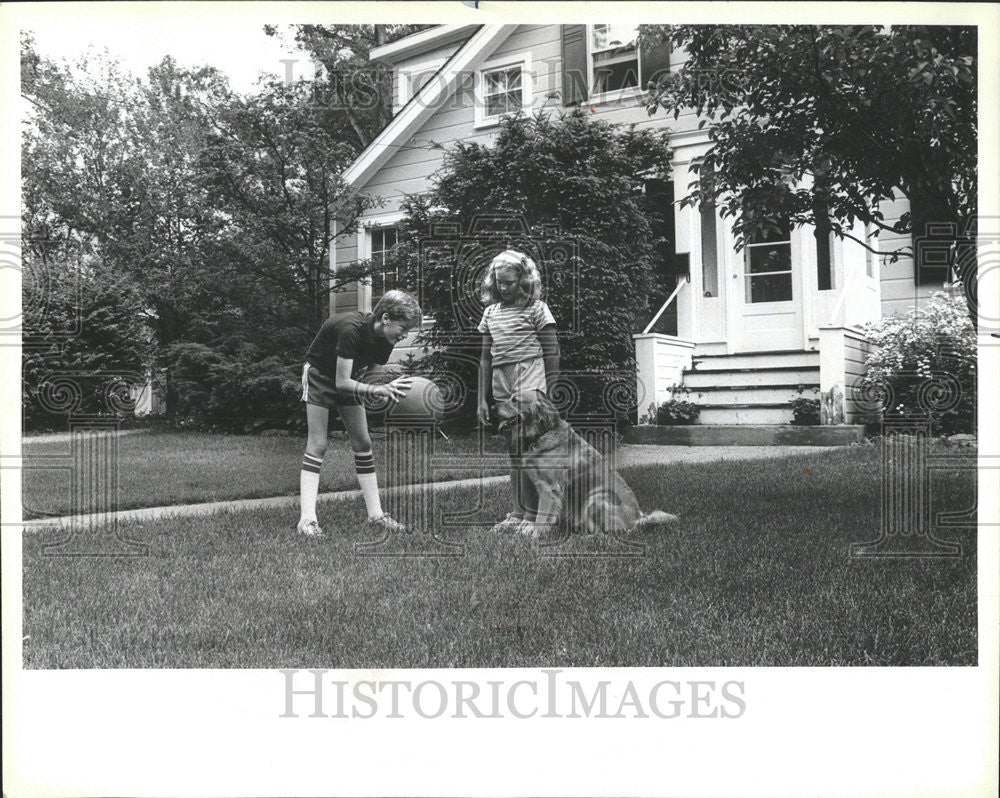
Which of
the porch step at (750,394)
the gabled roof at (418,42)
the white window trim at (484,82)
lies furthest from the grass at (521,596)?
the gabled roof at (418,42)

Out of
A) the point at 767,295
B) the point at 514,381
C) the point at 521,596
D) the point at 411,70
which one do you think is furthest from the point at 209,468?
the point at 767,295

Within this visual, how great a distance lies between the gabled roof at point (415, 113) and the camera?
288 cm

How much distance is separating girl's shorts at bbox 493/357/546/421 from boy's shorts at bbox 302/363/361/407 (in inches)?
22.1

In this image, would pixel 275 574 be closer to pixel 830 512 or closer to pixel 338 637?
pixel 338 637

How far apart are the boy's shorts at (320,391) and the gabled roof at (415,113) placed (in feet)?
2.43

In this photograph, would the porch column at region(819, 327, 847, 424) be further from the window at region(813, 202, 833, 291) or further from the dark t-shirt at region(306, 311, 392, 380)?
the dark t-shirt at region(306, 311, 392, 380)

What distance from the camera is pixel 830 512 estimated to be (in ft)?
10.3

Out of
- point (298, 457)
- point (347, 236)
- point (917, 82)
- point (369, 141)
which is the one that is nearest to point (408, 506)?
point (298, 457)

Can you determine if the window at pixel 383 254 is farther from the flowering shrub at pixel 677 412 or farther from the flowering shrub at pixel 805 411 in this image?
the flowering shrub at pixel 805 411

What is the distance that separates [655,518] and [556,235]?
1219 millimetres

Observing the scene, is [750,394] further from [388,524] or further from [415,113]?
[415,113]

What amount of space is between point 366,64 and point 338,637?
6.47ft

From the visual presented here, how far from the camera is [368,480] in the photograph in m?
3.27

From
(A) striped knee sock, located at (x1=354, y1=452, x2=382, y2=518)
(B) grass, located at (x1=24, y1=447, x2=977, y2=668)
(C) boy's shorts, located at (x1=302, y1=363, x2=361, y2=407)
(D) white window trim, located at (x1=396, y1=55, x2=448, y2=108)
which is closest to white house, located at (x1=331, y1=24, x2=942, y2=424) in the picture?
(D) white window trim, located at (x1=396, y1=55, x2=448, y2=108)
